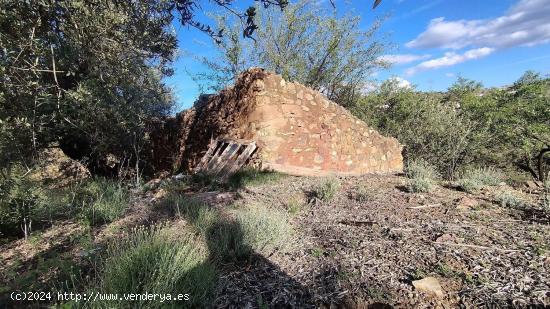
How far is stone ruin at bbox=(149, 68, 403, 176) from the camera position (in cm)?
700

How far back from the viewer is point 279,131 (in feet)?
23.3

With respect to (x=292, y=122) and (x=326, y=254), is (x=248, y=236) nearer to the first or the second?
(x=326, y=254)

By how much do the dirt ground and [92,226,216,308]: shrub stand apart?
0.18 m

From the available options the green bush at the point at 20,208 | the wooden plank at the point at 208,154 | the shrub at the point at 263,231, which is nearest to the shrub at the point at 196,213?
the shrub at the point at 263,231

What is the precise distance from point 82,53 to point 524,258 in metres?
4.84

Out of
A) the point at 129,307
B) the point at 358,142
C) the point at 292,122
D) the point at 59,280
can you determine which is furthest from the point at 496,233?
the point at 358,142

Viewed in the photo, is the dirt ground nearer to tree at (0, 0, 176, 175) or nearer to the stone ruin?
tree at (0, 0, 176, 175)

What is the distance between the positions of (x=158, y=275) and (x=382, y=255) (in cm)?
186

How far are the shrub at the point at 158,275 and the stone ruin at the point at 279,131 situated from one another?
4646 mm

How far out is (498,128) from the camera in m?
11.3

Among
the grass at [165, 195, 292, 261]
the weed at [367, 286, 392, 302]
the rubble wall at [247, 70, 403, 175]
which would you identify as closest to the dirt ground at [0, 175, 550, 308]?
the weed at [367, 286, 392, 302]

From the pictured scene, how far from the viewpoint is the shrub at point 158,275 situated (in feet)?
6.48

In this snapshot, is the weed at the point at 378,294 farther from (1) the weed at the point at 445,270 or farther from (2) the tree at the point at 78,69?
(2) the tree at the point at 78,69

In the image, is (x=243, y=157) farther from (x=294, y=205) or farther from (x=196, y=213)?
(x=196, y=213)
